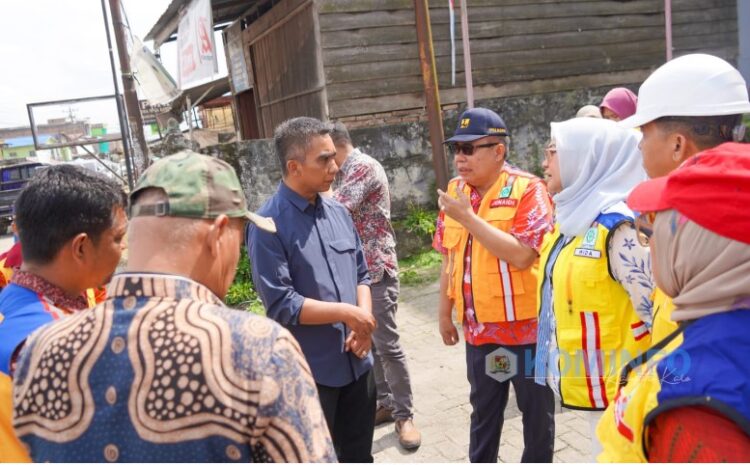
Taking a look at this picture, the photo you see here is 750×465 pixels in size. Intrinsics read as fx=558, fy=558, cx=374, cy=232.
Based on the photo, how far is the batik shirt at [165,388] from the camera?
3.39ft

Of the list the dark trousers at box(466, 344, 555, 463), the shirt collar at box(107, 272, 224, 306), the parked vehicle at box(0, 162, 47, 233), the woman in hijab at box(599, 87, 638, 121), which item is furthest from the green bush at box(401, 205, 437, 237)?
the parked vehicle at box(0, 162, 47, 233)

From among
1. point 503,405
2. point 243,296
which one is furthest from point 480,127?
point 243,296

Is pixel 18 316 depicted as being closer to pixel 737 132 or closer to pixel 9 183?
pixel 737 132

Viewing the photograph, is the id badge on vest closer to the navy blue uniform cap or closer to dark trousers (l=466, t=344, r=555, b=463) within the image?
dark trousers (l=466, t=344, r=555, b=463)

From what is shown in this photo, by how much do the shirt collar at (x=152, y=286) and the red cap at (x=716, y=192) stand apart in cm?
103

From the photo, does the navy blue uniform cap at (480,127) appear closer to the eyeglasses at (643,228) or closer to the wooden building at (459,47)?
the eyeglasses at (643,228)

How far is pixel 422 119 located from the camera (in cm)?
791

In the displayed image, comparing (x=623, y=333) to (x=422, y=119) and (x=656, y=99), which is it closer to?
(x=656, y=99)

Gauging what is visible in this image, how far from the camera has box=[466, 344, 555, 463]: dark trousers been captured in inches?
105

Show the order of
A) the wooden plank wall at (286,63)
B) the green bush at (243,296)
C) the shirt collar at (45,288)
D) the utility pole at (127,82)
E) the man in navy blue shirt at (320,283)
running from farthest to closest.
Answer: the utility pole at (127,82)
the wooden plank wall at (286,63)
the green bush at (243,296)
the man in navy blue shirt at (320,283)
the shirt collar at (45,288)

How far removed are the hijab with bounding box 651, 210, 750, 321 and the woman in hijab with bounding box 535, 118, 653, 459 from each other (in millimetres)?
643

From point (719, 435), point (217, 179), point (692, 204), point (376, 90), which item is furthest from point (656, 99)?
point (376, 90)

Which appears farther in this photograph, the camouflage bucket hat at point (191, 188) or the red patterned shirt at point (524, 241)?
the red patterned shirt at point (524, 241)

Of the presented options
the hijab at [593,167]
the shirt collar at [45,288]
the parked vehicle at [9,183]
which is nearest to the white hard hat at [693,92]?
the hijab at [593,167]
